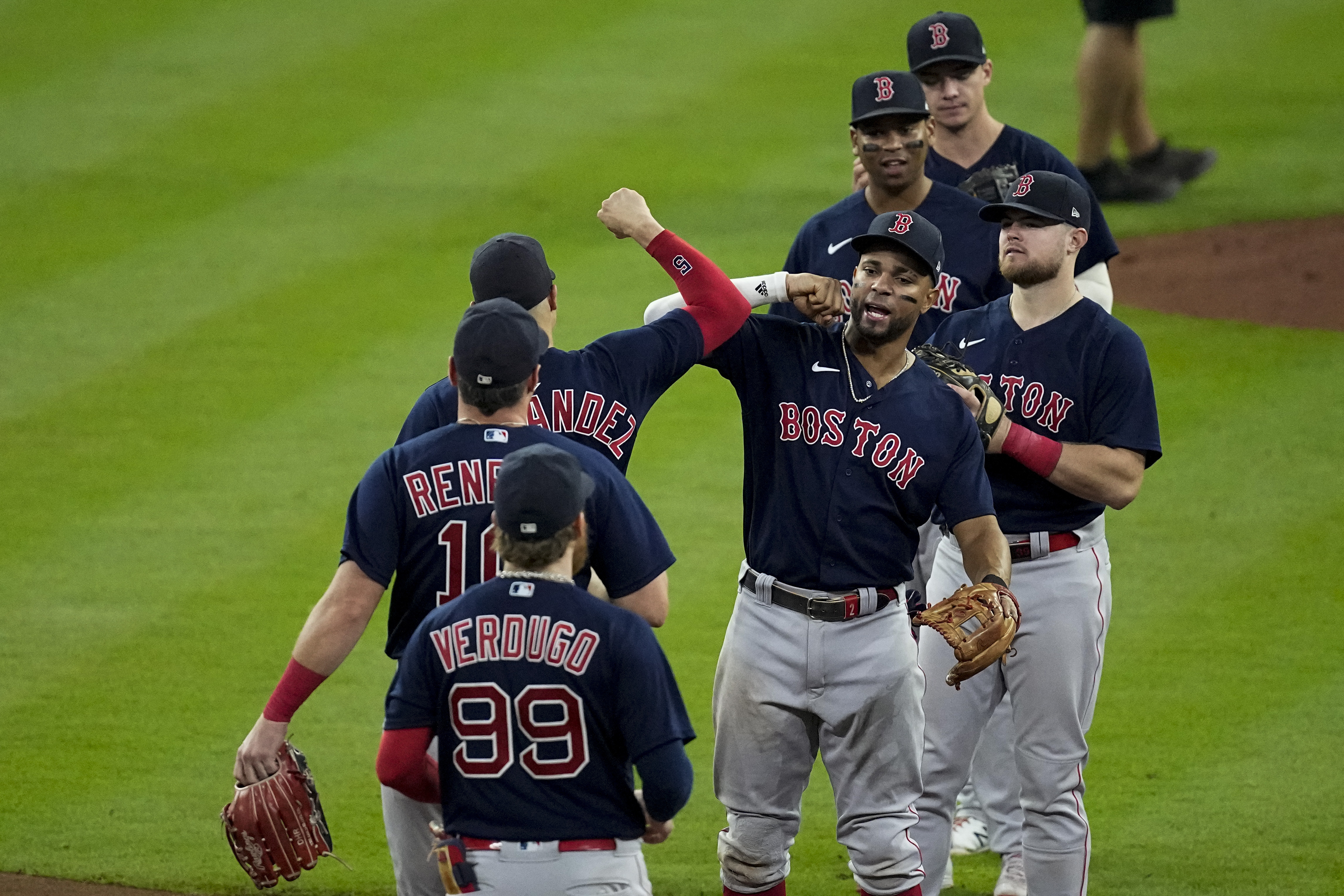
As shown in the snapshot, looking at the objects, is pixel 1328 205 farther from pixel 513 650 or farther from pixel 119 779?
pixel 513 650

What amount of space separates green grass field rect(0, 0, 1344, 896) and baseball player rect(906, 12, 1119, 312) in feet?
6.68

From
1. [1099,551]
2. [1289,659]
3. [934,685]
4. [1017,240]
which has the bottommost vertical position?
[1289,659]

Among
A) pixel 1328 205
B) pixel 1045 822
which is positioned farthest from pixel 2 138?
Answer: pixel 1045 822

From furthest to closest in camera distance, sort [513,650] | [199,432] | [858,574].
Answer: [199,432] < [858,574] < [513,650]

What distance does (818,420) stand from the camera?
447cm

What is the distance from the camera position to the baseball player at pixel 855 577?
4410 mm

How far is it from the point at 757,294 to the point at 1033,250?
79 centimetres

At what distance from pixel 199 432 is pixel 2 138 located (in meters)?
4.67

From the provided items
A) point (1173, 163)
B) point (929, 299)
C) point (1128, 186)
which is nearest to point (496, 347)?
point (929, 299)

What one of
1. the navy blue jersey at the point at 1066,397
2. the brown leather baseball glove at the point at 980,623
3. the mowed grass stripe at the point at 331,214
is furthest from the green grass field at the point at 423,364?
the brown leather baseball glove at the point at 980,623

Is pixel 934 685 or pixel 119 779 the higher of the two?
pixel 934 685

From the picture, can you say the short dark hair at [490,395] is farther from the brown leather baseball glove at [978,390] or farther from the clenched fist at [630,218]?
the brown leather baseball glove at [978,390]

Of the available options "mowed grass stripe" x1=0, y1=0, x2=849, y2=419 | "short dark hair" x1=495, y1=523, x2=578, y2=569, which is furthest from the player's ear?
"mowed grass stripe" x1=0, y1=0, x2=849, y2=419

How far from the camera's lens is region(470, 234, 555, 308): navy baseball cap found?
425 cm
